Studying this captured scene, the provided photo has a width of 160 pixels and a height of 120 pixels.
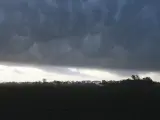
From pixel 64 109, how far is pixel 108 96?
19515mm

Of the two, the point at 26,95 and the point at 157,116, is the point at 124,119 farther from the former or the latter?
the point at 26,95

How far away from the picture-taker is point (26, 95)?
118438 millimetres

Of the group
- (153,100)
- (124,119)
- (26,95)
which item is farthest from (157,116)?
(26,95)

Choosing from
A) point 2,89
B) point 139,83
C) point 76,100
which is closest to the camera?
point 76,100

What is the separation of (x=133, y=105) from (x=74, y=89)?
84.8ft

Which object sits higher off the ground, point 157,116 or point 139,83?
point 139,83

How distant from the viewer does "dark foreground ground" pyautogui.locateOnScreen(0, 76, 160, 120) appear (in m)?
103

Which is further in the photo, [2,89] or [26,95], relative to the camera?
[2,89]

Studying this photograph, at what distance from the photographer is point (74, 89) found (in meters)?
134

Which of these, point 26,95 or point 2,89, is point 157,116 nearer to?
point 26,95

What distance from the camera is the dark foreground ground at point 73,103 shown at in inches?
4058

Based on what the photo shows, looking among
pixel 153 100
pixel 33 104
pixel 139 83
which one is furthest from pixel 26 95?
pixel 139 83

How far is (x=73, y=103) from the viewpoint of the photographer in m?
114

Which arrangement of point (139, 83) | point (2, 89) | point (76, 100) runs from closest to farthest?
point (76, 100), point (2, 89), point (139, 83)
